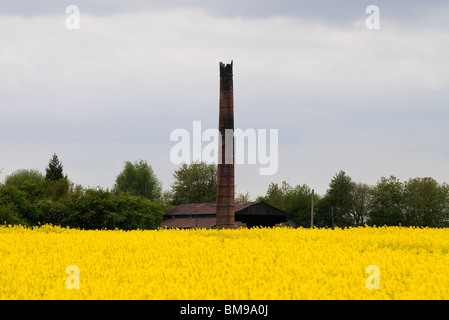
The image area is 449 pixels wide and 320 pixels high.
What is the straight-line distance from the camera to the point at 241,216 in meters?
71.6

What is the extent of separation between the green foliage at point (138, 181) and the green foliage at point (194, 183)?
732 centimetres

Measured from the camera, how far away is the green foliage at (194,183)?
347 ft

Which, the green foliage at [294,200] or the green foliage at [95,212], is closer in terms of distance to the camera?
the green foliage at [95,212]

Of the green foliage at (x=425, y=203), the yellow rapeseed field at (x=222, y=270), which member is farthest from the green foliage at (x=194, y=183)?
the yellow rapeseed field at (x=222, y=270)

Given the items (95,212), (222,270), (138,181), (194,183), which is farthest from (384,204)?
(222,270)

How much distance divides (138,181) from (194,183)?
1247 centimetres

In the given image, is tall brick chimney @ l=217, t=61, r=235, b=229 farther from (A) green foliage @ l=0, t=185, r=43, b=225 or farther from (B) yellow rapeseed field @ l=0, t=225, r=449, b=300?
(B) yellow rapeseed field @ l=0, t=225, r=449, b=300

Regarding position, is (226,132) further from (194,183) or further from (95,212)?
(194,183)

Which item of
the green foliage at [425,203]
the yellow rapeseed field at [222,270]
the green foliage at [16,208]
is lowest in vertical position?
the yellow rapeseed field at [222,270]

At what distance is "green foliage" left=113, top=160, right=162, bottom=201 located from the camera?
4451 inches

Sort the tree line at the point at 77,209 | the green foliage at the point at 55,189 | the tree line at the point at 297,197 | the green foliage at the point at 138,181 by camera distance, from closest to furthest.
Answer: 1. the tree line at the point at 77,209
2. the tree line at the point at 297,197
3. the green foliage at the point at 55,189
4. the green foliage at the point at 138,181

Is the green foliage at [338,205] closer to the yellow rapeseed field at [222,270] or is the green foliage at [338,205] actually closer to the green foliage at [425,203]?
the green foliage at [425,203]

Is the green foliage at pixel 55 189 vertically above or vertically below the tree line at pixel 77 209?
above
